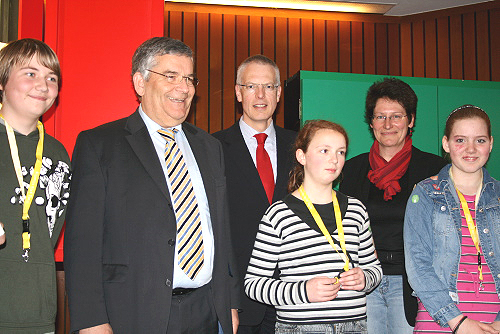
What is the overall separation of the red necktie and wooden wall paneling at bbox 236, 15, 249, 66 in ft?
11.2

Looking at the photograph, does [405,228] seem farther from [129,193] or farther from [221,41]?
[221,41]

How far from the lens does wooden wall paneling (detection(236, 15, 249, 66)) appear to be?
609 cm

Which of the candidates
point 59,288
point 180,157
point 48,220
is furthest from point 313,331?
point 59,288

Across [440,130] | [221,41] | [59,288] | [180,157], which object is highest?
[221,41]

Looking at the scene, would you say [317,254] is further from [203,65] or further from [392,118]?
[203,65]

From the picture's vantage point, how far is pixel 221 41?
6078 millimetres

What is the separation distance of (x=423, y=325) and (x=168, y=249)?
4.33 ft

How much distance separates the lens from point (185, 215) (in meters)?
2.12

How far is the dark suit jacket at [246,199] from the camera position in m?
2.60

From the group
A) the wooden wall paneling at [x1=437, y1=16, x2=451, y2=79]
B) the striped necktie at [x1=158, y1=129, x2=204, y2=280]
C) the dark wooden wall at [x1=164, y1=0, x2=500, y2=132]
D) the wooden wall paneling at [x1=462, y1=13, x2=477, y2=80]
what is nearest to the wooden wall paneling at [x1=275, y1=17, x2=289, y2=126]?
the dark wooden wall at [x1=164, y1=0, x2=500, y2=132]

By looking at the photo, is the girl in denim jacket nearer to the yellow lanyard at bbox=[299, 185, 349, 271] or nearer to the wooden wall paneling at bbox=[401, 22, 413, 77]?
the yellow lanyard at bbox=[299, 185, 349, 271]

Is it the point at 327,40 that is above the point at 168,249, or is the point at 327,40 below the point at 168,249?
above

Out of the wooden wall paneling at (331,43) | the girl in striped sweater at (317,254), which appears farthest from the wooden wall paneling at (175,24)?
the girl in striped sweater at (317,254)

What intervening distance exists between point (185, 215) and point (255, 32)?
449cm
